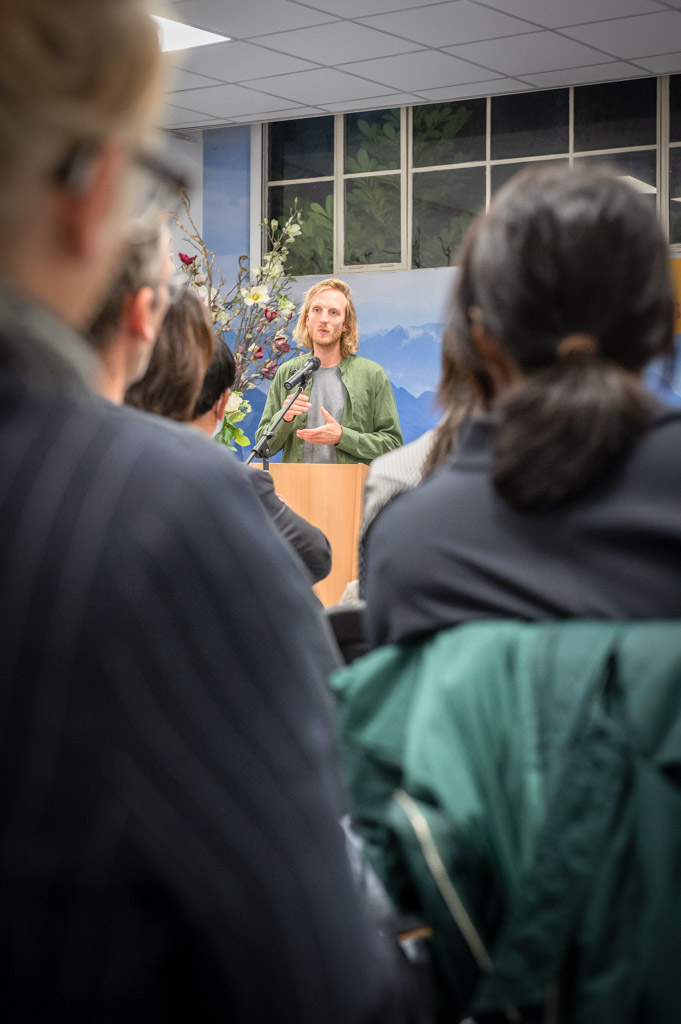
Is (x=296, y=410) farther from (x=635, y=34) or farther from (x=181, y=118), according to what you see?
(x=181, y=118)

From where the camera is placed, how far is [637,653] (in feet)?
2.62

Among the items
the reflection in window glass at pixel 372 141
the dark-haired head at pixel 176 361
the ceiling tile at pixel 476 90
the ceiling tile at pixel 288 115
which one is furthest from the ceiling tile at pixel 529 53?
the dark-haired head at pixel 176 361

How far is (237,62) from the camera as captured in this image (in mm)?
6410

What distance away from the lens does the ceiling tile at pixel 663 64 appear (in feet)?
20.2

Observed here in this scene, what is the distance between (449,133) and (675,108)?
1528mm

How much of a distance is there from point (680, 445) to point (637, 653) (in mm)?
199

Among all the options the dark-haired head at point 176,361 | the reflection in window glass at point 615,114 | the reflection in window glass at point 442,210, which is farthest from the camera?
the reflection in window glass at point 442,210

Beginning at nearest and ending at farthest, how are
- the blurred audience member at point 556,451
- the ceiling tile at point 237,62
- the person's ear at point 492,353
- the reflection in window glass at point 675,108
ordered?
the blurred audience member at point 556,451 → the person's ear at point 492,353 → the ceiling tile at point 237,62 → the reflection in window glass at point 675,108

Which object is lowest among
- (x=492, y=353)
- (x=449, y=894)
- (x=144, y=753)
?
(x=449, y=894)

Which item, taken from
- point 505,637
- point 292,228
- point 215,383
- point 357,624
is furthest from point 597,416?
point 292,228

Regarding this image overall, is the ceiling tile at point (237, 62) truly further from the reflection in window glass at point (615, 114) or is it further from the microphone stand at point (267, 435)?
the microphone stand at point (267, 435)

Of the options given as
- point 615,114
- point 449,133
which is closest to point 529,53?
point 615,114

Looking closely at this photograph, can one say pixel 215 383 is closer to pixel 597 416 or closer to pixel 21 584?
pixel 597 416

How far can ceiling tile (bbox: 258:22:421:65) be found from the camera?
19.0ft
